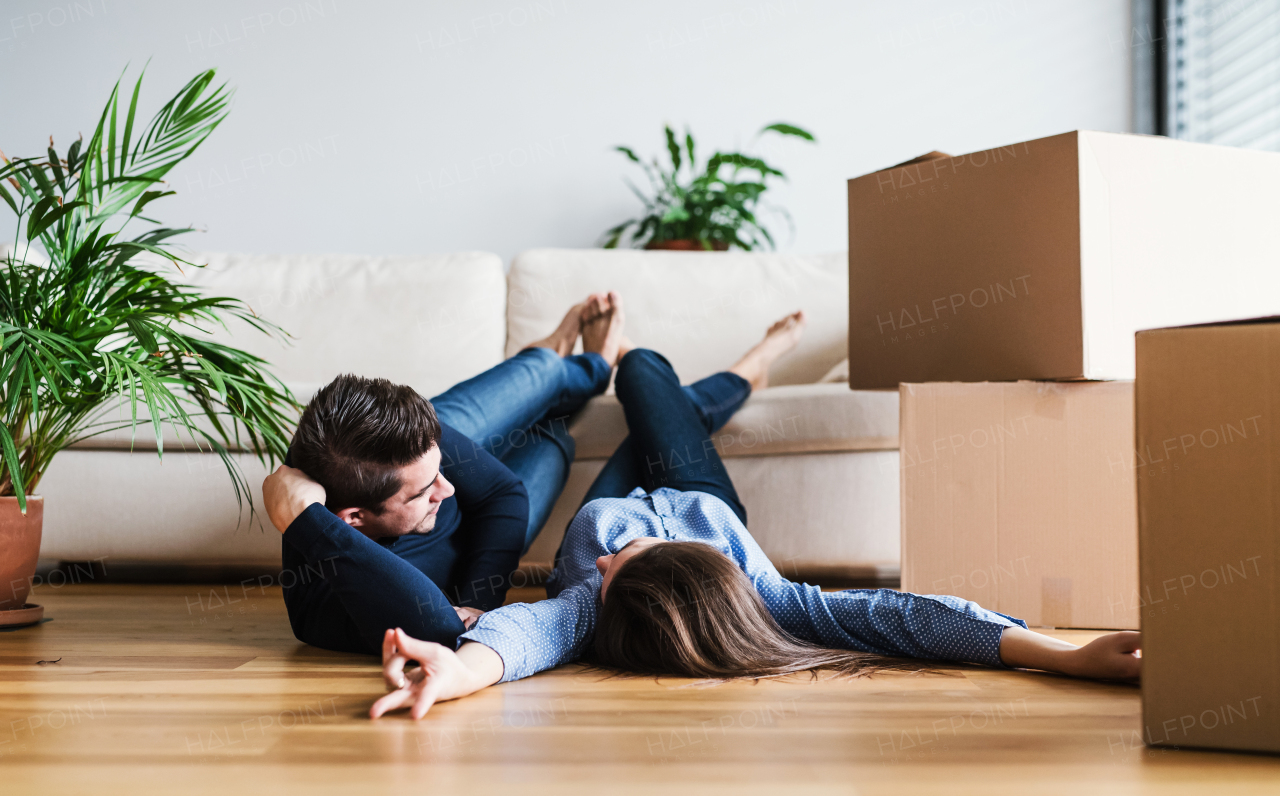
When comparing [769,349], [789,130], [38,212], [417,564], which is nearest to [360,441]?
[417,564]

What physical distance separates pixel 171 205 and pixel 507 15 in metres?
1.08

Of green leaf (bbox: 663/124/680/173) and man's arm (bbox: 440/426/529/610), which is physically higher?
green leaf (bbox: 663/124/680/173)

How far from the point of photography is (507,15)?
252 centimetres

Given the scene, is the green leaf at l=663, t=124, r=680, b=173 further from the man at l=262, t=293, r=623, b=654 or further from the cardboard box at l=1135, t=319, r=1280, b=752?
the cardboard box at l=1135, t=319, r=1280, b=752

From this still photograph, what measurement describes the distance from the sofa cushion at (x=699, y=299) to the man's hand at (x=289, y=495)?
45.3 inches

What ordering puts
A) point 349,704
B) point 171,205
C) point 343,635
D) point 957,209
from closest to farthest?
point 349,704
point 343,635
point 957,209
point 171,205

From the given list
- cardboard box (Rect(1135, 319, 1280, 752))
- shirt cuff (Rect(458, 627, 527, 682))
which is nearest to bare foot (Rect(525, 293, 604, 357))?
shirt cuff (Rect(458, 627, 527, 682))

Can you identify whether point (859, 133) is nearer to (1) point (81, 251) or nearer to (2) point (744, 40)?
(2) point (744, 40)

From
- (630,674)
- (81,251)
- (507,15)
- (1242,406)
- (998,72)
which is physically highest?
(507,15)

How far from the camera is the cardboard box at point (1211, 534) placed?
63 centimetres

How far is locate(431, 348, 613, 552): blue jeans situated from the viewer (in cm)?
142

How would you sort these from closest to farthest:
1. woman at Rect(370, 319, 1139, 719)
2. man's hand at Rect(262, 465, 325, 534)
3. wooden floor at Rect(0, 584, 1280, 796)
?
wooden floor at Rect(0, 584, 1280, 796), woman at Rect(370, 319, 1139, 719), man's hand at Rect(262, 465, 325, 534)

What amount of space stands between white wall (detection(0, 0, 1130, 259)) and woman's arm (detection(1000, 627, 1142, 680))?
67.5 inches

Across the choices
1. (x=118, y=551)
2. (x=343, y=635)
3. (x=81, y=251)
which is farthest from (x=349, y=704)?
(x=118, y=551)
